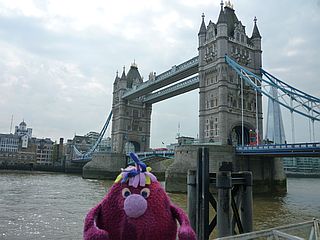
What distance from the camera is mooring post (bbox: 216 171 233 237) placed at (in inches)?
277

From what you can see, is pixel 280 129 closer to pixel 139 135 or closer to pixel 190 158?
pixel 190 158

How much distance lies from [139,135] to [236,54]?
29709 mm

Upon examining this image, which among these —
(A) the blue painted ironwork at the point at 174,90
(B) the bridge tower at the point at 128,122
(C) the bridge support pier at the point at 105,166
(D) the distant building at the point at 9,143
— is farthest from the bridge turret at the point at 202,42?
(D) the distant building at the point at 9,143

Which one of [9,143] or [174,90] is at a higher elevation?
[174,90]

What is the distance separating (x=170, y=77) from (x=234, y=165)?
21.0 m

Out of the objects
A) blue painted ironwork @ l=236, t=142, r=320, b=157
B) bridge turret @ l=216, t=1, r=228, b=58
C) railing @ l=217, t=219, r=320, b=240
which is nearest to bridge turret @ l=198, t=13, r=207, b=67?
bridge turret @ l=216, t=1, r=228, b=58

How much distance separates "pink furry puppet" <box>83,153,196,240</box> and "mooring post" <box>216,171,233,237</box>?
4.20 meters

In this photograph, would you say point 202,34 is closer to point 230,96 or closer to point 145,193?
point 230,96

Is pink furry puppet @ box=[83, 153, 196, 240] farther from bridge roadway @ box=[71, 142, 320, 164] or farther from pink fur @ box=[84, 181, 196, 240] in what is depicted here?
bridge roadway @ box=[71, 142, 320, 164]

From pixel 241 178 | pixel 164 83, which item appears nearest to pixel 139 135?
pixel 164 83

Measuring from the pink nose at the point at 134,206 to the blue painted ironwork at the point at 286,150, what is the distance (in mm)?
21381

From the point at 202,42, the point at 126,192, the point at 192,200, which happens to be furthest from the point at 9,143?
the point at 126,192

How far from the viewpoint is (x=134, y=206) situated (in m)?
2.74

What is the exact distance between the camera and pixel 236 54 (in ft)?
108
